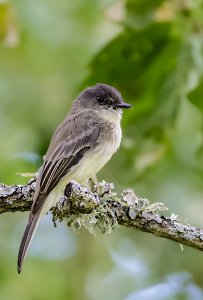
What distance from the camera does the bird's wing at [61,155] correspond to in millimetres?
3857

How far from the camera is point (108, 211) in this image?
3.57 m

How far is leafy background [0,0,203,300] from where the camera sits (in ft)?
12.7

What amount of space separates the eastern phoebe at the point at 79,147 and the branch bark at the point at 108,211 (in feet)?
0.55

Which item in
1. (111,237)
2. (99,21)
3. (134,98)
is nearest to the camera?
(134,98)

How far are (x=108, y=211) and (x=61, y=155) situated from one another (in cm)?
99

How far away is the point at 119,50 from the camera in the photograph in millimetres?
3861

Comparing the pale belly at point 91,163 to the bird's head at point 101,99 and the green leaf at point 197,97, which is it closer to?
the bird's head at point 101,99

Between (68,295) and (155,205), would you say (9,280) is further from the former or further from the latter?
(155,205)

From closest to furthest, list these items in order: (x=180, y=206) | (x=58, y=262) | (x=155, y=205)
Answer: (x=155, y=205) < (x=180, y=206) < (x=58, y=262)

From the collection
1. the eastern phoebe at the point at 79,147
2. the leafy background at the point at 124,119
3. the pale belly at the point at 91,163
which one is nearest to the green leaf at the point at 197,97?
the leafy background at the point at 124,119

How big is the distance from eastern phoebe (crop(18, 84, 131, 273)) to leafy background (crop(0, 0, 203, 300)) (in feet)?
0.53

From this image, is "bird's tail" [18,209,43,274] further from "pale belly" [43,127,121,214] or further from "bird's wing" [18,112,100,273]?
"pale belly" [43,127,121,214]

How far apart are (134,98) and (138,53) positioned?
39cm

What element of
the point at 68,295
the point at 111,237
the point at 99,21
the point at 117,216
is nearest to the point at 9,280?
the point at 68,295
